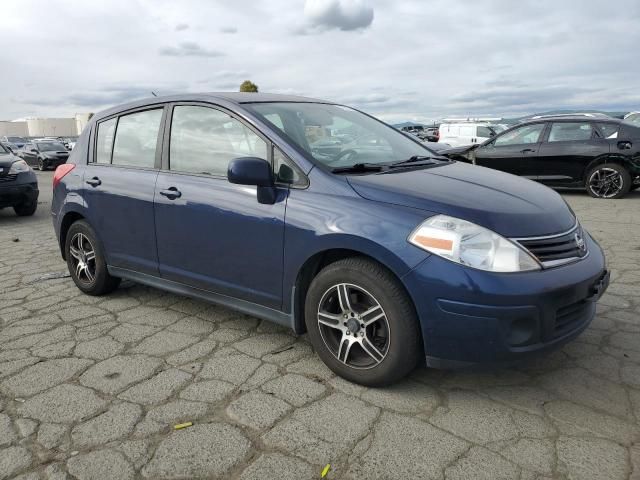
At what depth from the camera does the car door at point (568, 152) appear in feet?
32.2

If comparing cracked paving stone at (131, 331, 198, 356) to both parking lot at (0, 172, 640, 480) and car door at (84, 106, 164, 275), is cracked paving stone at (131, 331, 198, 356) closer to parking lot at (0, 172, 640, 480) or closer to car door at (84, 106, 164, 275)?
parking lot at (0, 172, 640, 480)

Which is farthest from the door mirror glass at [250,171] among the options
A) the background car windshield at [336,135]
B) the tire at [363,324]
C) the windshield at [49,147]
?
the windshield at [49,147]

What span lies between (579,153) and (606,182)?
71 centimetres

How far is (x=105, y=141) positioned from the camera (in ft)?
14.6

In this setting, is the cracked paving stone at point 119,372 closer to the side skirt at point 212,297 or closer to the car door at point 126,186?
the side skirt at point 212,297

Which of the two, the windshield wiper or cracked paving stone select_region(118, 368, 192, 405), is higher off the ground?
the windshield wiper

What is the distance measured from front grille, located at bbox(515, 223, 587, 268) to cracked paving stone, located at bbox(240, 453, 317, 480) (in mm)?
1429

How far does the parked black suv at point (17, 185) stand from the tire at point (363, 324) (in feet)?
→ 26.1

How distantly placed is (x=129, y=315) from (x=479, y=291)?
275cm

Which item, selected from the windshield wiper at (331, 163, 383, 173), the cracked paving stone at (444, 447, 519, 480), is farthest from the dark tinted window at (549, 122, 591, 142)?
the cracked paving stone at (444, 447, 519, 480)

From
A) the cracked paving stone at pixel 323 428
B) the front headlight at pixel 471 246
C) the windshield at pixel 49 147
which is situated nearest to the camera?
the cracked paving stone at pixel 323 428

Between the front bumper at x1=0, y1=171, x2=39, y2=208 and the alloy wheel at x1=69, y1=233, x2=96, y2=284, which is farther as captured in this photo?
the front bumper at x1=0, y1=171, x2=39, y2=208

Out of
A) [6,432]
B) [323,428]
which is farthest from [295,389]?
[6,432]

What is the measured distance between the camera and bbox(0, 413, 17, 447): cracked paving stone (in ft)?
8.15
